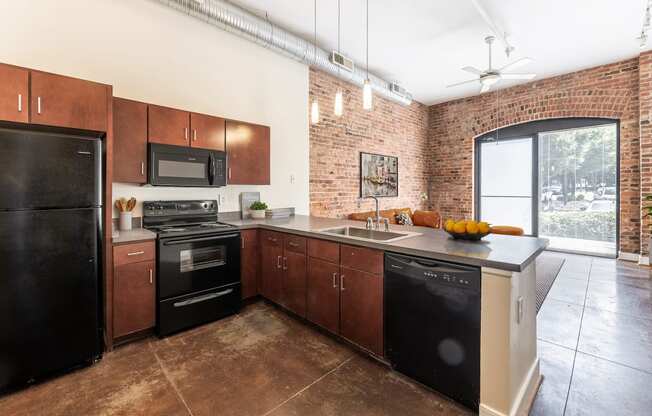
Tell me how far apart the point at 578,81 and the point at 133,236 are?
727 cm

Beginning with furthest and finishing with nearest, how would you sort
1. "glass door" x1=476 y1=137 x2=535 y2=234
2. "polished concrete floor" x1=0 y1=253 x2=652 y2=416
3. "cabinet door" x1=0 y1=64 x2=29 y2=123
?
"glass door" x1=476 y1=137 x2=535 y2=234 → "cabinet door" x1=0 y1=64 x2=29 y2=123 → "polished concrete floor" x1=0 y1=253 x2=652 y2=416

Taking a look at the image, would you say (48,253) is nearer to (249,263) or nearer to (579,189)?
(249,263)

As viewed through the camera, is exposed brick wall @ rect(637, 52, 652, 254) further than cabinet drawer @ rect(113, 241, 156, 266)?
Yes

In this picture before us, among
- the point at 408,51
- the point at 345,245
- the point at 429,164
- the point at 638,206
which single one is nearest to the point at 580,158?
the point at 638,206

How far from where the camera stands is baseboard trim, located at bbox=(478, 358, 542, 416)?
1587mm

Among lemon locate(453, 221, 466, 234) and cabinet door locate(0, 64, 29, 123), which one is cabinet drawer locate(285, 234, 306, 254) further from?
cabinet door locate(0, 64, 29, 123)

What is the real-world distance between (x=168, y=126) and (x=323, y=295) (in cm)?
218

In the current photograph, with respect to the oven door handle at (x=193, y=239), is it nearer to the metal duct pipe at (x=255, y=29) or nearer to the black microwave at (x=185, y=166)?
the black microwave at (x=185, y=166)

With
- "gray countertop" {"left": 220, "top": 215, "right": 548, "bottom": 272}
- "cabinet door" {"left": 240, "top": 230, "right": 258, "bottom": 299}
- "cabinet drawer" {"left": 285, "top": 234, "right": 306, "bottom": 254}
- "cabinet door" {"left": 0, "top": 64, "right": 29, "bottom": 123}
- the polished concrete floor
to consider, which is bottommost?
the polished concrete floor

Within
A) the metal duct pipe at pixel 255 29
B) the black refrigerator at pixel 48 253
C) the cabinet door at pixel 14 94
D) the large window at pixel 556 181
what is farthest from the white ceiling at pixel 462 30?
the black refrigerator at pixel 48 253

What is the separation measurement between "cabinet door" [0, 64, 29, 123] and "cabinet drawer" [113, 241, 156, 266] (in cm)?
106

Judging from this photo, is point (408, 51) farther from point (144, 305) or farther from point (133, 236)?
point (144, 305)

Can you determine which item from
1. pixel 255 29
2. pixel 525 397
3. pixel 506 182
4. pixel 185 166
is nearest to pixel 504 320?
pixel 525 397

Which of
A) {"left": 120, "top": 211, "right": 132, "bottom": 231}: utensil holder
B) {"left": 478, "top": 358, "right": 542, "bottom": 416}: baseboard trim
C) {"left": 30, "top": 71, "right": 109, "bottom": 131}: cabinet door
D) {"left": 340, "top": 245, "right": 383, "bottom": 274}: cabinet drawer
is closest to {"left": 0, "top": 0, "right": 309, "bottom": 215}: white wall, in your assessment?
{"left": 120, "top": 211, "right": 132, "bottom": 231}: utensil holder
